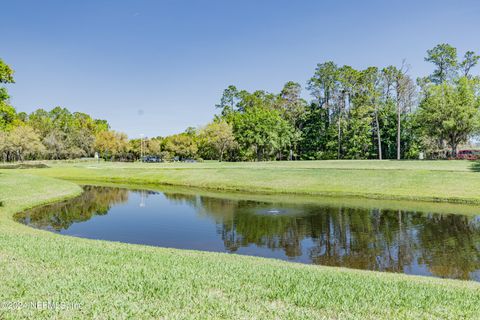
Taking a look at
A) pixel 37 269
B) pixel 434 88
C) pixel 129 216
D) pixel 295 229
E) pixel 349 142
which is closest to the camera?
pixel 37 269

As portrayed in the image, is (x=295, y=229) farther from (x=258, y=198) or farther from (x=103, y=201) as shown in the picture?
(x=103, y=201)

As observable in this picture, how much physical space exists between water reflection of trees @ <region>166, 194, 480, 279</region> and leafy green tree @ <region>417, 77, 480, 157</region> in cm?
3831

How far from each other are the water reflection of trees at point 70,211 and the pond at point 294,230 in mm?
54

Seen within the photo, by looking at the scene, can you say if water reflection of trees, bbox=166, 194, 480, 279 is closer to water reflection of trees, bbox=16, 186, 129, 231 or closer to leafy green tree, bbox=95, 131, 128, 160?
water reflection of trees, bbox=16, 186, 129, 231

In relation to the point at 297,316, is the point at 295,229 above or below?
below

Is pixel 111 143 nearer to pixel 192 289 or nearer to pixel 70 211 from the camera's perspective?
pixel 70 211

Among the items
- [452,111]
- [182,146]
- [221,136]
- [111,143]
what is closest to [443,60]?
[452,111]

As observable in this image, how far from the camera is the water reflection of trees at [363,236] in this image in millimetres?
13128

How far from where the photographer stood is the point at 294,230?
60.7ft

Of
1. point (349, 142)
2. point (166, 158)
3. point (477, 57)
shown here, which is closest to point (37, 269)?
point (349, 142)

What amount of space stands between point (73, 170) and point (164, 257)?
2111 inches

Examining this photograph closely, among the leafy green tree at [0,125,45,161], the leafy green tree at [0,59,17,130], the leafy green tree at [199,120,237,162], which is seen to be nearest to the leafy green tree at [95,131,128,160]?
the leafy green tree at [0,125,45,161]

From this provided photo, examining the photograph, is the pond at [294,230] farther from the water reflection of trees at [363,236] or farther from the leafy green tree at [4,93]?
the leafy green tree at [4,93]

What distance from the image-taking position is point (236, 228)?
1938cm
